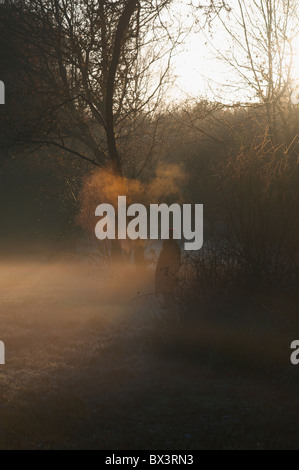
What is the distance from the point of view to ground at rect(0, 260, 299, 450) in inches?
229

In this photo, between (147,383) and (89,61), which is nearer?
(147,383)

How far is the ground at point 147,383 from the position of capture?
5820 millimetres

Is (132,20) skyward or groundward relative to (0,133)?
skyward

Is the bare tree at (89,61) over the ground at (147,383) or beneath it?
over

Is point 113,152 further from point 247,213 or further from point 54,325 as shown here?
point 247,213

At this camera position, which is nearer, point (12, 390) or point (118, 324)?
point (12, 390)

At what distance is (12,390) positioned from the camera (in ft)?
23.9

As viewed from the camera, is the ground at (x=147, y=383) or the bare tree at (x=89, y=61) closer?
the ground at (x=147, y=383)

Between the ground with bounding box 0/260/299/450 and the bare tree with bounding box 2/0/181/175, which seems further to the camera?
the bare tree with bounding box 2/0/181/175

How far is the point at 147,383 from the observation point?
743 centimetres

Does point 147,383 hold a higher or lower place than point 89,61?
lower

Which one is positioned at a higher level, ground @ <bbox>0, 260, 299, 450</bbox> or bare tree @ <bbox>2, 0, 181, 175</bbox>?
bare tree @ <bbox>2, 0, 181, 175</bbox>

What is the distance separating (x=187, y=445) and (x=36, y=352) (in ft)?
13.9
